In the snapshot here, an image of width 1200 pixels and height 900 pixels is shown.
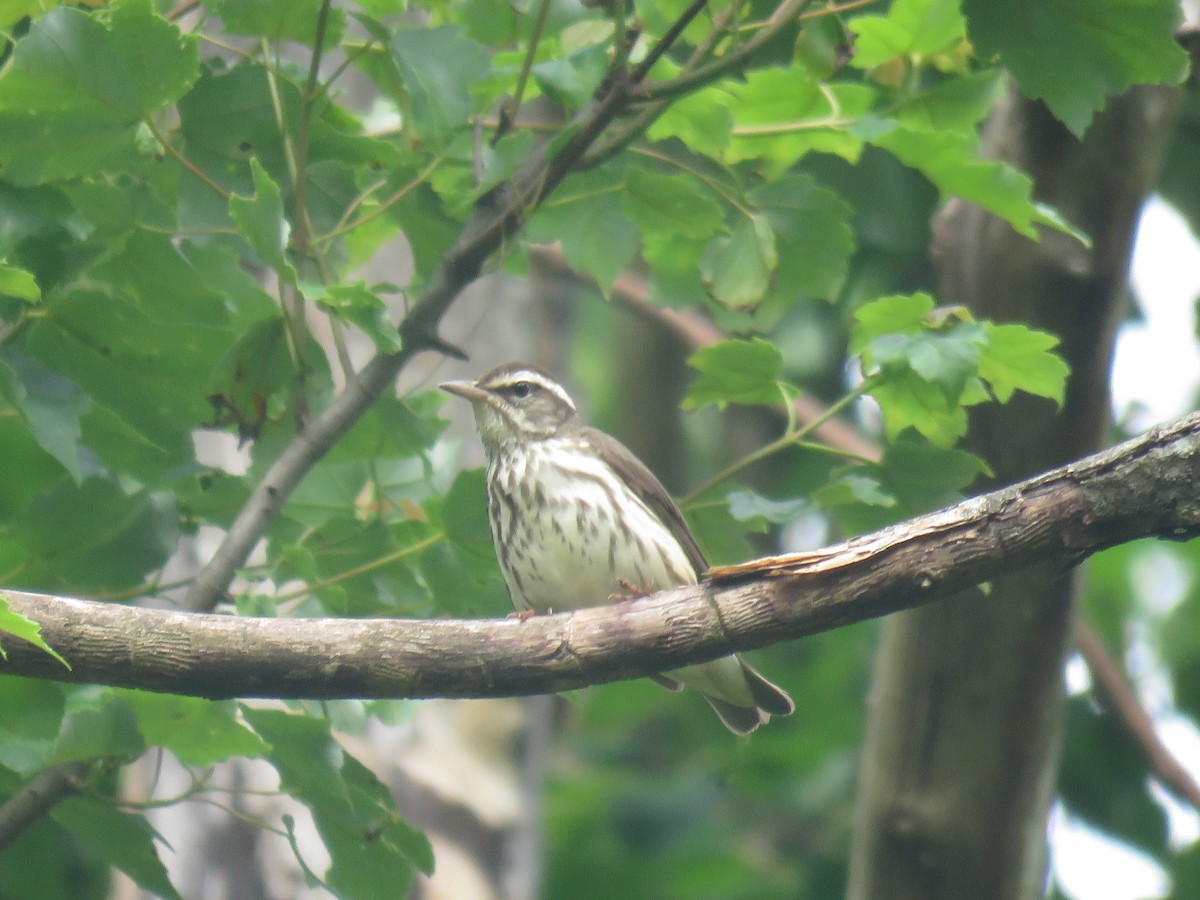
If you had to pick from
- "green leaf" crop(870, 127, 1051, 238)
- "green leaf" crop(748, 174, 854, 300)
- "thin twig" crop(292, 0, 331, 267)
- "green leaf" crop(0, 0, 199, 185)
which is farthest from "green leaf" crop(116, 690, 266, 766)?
"green leaf" crop(870, 127, 1051, 238)

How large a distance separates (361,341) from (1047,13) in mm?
3810

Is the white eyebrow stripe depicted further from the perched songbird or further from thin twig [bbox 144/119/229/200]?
thin twig [bbox 144/119/229/200]

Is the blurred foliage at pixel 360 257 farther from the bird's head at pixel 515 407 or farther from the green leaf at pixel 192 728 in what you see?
the bird's head at pixel 515 407

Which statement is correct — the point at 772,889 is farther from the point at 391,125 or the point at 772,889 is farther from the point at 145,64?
the point at 145,64

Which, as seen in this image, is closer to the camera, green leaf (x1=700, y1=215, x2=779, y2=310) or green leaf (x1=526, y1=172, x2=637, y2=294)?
green leaf (x1=700, y1=215, x2=779, y2=310)

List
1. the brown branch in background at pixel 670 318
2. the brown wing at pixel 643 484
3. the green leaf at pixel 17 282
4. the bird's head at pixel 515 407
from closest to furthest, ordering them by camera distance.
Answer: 1. the green leaf at pixel 17 282
2. the brown wing at pixel 643 484
3. the bird's head at pixel 515 407
4. the brown branch in background at pixel 670 318

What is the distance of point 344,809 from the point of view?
3266 mm

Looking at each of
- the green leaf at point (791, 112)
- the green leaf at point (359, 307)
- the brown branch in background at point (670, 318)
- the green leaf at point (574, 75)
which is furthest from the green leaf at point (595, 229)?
the brown branch in background at point (670, 318)

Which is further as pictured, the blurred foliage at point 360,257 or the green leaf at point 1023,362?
the green leaf at point 1023,362

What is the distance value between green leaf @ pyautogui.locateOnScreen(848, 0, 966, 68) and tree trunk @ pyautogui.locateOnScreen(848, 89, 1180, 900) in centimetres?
126

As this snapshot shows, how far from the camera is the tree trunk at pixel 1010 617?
14.9 feet

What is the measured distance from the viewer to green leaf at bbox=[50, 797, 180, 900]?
3.26m

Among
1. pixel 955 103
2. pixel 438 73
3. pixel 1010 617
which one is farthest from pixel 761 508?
pixel 1010 617

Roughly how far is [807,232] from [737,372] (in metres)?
0.49
